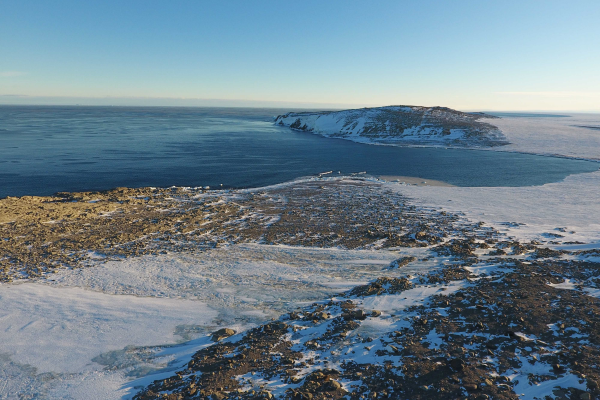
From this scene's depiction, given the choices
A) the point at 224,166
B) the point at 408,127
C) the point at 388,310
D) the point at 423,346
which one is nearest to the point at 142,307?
the point at 388,310

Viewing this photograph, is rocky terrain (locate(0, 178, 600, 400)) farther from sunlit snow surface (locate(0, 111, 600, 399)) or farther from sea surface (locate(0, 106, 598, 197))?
sea surface (locate(0, 106, 598, 197))

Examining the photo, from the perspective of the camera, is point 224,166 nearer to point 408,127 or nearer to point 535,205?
point 535,205

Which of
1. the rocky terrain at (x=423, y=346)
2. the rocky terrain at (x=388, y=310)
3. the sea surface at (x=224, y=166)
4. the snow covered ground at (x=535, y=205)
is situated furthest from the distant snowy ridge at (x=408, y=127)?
the rocky terrain at (x=423, y=346)

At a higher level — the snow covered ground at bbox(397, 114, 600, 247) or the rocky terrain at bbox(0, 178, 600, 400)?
the snow covered ground at bbox(397, 114, 600, 247)

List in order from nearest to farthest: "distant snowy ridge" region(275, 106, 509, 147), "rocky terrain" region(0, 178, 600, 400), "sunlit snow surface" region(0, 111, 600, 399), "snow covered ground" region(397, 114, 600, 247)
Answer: "rocky terrain" region(0, 178, 600, 400), "sunlit snow surface" region(0, 111, 600, 399), "snow covered ground" region(397, 114, 600, 247), "distant snowy ridge" region(275, 106, 509, 147)

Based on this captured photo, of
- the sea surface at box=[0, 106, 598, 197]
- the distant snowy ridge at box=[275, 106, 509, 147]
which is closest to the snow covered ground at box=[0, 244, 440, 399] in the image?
the sea surface at box=[0, 106, 598, 197]
